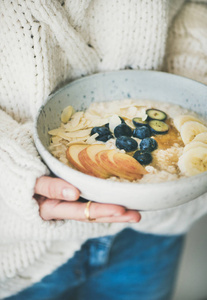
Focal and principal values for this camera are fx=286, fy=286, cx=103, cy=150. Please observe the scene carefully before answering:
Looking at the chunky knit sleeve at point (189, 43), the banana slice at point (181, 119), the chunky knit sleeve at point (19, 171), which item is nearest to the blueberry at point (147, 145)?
the banana slice at point (181, 119)

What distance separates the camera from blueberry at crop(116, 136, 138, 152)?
59cm

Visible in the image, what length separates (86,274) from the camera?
0.79m

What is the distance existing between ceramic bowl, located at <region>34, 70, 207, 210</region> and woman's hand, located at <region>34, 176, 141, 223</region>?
12mm

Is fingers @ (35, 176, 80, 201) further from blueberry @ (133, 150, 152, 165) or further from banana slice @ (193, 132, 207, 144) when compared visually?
banana slice @ (193, 132, 207, 144)

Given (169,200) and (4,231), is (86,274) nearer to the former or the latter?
(4,231)

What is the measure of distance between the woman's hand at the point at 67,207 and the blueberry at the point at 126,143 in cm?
15

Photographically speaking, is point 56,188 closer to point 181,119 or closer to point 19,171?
point 19,171

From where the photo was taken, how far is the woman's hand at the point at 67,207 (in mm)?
480

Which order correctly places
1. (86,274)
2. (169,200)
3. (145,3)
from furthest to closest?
(86,274)
(145,3)
(169,200)

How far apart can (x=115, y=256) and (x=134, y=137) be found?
1.28 feet

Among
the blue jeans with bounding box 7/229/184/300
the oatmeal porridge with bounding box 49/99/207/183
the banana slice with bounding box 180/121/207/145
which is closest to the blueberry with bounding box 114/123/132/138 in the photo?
the oatmeal porridge with bounding box 49/99/207/183

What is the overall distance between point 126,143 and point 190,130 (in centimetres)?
16

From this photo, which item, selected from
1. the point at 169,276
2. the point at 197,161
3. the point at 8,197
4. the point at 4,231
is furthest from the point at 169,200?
the point at 169,276

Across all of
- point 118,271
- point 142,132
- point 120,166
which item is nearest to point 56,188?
point 120,166
